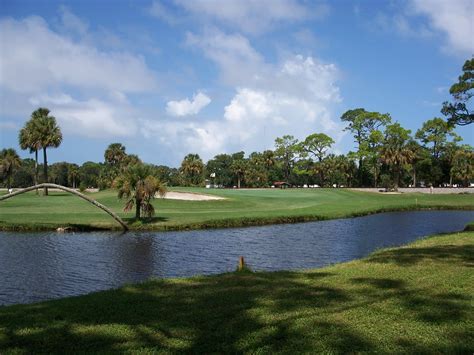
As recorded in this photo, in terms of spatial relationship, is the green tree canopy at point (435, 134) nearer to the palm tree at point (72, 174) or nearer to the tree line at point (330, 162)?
the tree line at point (330, 162)

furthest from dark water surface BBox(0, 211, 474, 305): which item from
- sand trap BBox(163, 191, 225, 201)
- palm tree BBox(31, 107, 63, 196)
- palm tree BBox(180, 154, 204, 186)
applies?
palm tree BBox(180, 154, 204, 186)

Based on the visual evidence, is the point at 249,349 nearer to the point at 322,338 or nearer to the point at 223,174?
the point at 322,338

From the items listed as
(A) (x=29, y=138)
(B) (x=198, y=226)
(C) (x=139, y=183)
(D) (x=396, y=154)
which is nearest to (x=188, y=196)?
(B) (x=198, y=226)

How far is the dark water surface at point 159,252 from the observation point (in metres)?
18.6

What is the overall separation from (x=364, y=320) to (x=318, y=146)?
344 feet

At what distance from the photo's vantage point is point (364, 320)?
334 inches

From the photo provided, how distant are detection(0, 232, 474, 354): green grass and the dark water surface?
252 inches

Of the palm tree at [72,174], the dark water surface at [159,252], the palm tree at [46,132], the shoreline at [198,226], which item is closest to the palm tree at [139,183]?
the shoreline at [198,226]

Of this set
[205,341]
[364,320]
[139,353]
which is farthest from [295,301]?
[139,353]

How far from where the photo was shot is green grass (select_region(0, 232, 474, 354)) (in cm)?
754

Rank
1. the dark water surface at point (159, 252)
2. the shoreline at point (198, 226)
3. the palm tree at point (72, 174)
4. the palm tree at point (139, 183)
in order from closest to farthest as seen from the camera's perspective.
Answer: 1. the dark water surface at point (159, 252)
2. the shoreline at point (198, 226)
3. the palm tree at point (139, 183)
4. the palm tree at point (72, 174)

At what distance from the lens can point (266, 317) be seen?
29.6 feet

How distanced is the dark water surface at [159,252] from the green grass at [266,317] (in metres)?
6.39

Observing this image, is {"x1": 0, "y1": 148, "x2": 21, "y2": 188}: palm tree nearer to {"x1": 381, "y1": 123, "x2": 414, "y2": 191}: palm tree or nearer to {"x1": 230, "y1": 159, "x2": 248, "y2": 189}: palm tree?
{"x1": 230, "y1": 159, "x2": 248, "y2": 189}: palm tree
